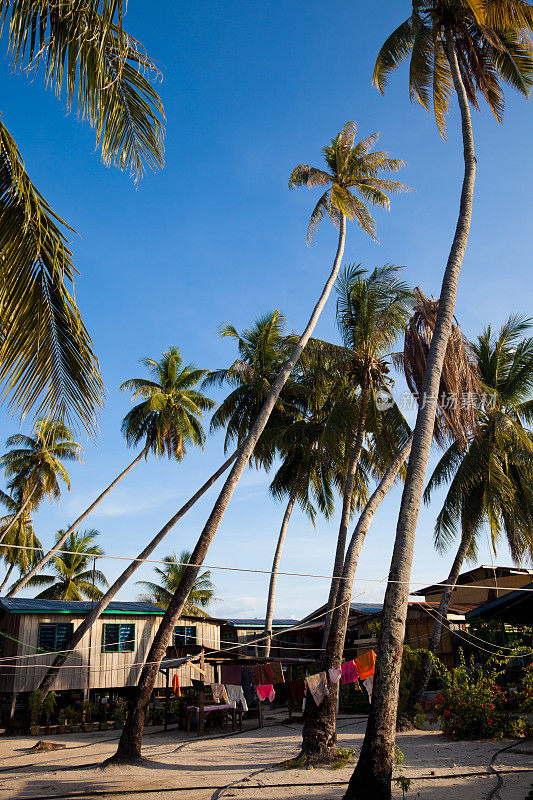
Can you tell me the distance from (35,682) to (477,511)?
59.0 ft

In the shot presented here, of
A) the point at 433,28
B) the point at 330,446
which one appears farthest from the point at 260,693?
the point at 433,28

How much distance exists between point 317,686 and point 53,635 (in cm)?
1565

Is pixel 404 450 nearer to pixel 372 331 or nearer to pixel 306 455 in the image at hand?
pixel 372 331

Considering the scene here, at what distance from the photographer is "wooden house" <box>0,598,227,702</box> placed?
874 inches

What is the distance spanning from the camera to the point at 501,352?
66.8ft

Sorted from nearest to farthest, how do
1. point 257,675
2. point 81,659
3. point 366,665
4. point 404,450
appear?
point 404,450
point 366,665
point 257,675
point 81,659

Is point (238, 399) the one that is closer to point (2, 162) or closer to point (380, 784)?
point (380, 784)

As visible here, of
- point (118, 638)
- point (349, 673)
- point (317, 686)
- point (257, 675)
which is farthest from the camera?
point (118, 638)

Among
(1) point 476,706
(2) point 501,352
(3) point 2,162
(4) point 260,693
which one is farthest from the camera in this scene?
(2) point 501,352

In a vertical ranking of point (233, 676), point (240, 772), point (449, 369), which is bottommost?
point (240, 772)

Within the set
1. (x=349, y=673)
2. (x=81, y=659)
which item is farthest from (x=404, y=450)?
(x=81, y=659)

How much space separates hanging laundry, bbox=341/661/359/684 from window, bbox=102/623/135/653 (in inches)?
526

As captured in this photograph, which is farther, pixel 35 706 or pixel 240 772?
pixel 35 706

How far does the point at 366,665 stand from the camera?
13.5m
